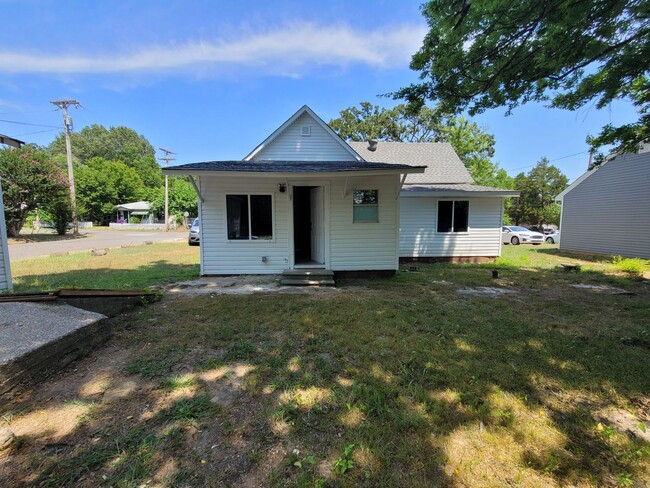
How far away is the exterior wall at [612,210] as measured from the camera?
12031mm

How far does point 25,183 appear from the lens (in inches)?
764

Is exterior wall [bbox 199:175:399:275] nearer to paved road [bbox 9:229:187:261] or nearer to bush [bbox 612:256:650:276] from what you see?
bush [bbox 612:256:650:276]

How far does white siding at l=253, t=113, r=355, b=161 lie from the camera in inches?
395

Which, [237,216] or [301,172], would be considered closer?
[301,172]

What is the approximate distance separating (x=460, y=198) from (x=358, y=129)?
2559 cm

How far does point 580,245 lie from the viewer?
14.9m

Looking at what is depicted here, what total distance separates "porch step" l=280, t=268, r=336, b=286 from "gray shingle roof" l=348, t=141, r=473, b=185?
708 centimetres

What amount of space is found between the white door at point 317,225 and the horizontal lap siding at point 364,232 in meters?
0.38

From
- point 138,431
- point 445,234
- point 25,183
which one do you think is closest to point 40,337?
point 138,431

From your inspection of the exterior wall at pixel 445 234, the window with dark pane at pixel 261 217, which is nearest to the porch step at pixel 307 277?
the window with dark pane at pixel 261 217

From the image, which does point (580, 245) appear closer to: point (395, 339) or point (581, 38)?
point (581, 38)

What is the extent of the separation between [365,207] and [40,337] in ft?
22.6

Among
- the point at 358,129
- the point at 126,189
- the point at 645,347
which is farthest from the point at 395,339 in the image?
the point at 126,189

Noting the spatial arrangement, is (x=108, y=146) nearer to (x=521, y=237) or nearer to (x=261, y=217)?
(x=261, y=217)
